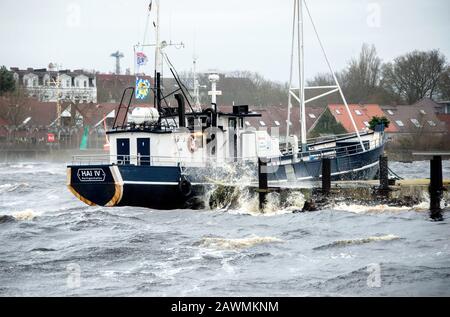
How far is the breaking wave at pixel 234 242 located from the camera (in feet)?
82.9

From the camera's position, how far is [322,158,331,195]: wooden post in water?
1256 inches

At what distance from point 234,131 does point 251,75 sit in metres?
85.4

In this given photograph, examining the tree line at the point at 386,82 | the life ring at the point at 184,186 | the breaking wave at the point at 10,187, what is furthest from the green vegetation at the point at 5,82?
the life ring at the point at 184,186

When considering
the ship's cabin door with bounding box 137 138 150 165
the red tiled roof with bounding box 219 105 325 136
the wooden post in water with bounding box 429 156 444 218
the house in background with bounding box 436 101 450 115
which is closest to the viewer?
the wooden post in water with bounding box 429 156 444 218

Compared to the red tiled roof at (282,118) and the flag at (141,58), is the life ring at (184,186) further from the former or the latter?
the red tiled roof at (282,118)

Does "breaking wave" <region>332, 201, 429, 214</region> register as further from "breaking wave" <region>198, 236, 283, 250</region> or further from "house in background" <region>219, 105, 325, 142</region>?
"house in background" <region>219, 105, 325, 142</region>

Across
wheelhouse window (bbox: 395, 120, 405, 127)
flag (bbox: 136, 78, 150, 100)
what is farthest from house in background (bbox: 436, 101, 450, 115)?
flag (bbox: 136, 78, 150, 100)

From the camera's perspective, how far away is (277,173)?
3569 cm

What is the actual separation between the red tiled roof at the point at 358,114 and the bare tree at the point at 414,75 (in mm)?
12086

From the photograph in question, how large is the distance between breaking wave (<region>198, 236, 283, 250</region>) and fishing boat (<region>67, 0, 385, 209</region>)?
711cm

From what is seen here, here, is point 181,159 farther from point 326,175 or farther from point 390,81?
point 390,81

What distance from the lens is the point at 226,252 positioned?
2438cm

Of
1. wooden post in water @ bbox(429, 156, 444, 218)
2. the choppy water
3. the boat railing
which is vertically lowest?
the choppy water

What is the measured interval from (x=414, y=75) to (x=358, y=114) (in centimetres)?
1908
